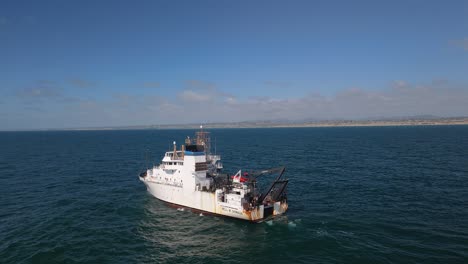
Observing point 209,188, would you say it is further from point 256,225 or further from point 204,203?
point 256,225

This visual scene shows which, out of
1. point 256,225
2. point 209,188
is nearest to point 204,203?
point 209,188

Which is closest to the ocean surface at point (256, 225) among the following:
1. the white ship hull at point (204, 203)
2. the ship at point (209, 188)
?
the white ship hull at point (204, 203)

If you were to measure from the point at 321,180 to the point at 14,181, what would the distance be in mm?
64680

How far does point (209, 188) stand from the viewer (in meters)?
42.0

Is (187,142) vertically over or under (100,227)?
over

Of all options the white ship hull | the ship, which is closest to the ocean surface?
the white ship hull

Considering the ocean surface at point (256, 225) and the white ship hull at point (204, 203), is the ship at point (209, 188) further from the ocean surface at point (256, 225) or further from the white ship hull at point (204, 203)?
the ocean surface at point (256, 225)

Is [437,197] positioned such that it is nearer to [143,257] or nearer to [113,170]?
[143,257]

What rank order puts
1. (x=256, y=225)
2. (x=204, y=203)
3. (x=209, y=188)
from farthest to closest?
(x=209, y=188)
(x=204, y=203)
(x=256, y=225)

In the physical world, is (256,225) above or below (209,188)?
below

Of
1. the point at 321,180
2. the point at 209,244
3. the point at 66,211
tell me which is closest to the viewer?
the point at 209,244

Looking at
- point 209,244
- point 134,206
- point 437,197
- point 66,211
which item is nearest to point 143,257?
point 209,244

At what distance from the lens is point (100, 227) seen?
3500cm

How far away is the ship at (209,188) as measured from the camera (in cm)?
3678
